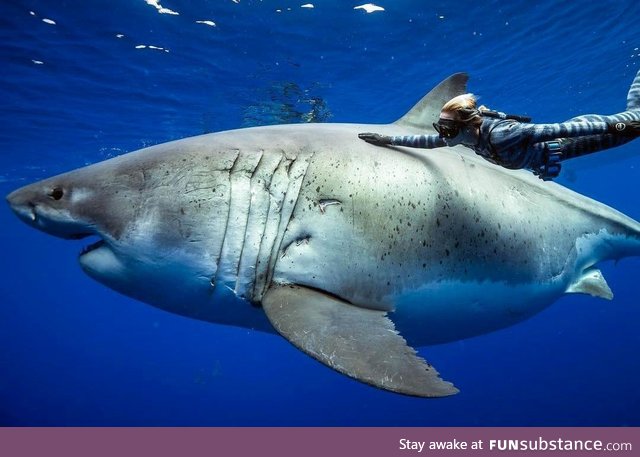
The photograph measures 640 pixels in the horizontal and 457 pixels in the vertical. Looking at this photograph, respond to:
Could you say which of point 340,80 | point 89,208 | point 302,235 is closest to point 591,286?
point 302,235

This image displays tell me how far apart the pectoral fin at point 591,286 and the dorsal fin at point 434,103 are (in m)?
2.42

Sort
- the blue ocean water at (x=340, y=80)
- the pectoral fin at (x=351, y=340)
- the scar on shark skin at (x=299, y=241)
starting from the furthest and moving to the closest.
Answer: the blue ocean water at (x=340, y=80)
the scar on shark skin at (x=299, y=241)
the pectoral fin at (x=351, y=340)

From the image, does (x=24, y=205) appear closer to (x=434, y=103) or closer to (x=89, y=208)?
(x=89, y=208)

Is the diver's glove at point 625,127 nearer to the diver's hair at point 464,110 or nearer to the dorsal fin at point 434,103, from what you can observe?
the diver's hair at point 464,110

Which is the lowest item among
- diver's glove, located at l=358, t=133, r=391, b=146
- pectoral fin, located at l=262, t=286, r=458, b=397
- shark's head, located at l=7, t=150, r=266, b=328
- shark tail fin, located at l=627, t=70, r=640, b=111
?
pectoral fin, located at l=262, t=286, r=458, b=397

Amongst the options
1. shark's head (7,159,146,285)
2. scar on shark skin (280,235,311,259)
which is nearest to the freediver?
scar on shark skin (280,235,311,259)

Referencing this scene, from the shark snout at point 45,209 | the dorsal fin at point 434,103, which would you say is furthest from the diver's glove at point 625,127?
the shark snout at point 45,209

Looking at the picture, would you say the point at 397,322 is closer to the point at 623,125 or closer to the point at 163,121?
the point at 623,125

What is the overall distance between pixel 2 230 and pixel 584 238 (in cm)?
5406

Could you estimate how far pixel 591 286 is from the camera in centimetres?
489

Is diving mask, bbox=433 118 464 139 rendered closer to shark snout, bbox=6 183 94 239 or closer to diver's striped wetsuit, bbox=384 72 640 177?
diver's striped wetsuit, bbox=384 72 640 177

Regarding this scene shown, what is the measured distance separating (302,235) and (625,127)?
2.71 metres

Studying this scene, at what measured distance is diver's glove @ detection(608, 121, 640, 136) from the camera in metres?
3.43

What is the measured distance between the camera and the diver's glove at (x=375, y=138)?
11.7 feet
